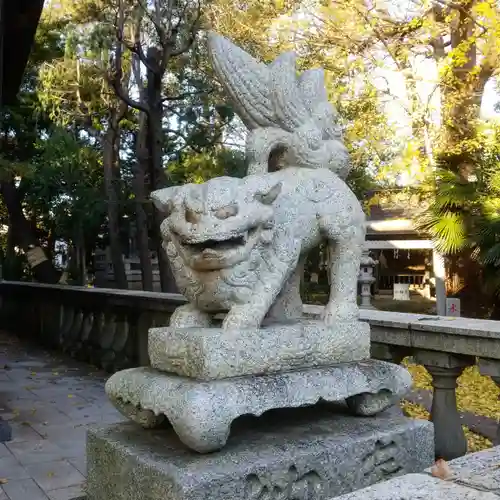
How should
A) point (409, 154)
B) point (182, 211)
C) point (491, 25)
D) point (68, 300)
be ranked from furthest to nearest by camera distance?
point (409, 154) < point (491, 25) < point (68, 300) < point (182, 211)

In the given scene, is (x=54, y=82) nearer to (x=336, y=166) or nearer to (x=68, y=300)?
(x=68, y=300)

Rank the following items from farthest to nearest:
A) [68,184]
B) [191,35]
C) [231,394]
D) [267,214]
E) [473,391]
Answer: [68,184]
[191,35]
[473,391]
[267,214]
[231,394]

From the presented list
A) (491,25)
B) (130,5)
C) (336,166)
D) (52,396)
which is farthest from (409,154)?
(336,166)

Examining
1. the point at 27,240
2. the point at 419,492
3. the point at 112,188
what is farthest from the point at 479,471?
the point at 27,240

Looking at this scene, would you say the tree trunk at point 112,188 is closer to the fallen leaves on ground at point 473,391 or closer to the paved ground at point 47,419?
the paved ground at point 47,419

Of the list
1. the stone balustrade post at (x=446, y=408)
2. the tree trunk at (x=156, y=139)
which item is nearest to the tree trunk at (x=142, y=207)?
the tree trunk at (x=156, y=139)

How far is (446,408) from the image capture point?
3.21m

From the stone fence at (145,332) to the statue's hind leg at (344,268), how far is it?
0.64 m

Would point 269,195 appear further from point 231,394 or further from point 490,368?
A: point 490,368

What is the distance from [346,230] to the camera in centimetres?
249

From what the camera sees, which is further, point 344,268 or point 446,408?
point 446,408

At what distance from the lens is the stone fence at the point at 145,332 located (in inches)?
122

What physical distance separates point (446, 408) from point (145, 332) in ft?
13.4

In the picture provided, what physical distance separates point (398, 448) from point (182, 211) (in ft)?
3.99
